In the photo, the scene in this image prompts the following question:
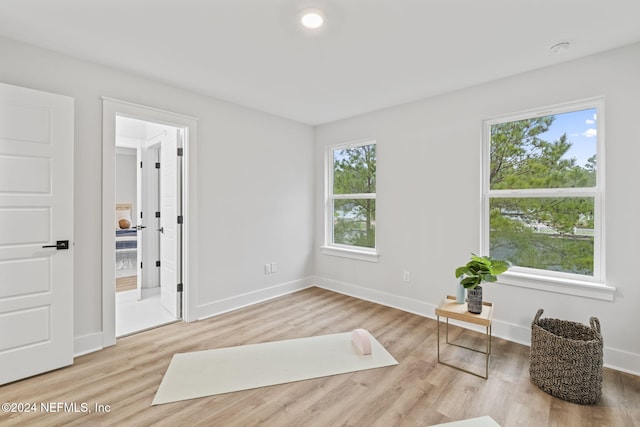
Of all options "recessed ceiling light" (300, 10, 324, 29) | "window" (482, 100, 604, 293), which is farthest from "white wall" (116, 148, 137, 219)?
"window" (482, 100, 604, 293)

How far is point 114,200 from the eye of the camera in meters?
2.75

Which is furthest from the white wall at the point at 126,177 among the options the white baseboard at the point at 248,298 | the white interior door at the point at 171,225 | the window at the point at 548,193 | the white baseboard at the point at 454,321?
the window at the point at 548,193

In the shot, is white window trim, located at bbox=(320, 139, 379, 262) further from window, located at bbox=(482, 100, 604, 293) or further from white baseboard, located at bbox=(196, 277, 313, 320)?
Answer: window, located at bbox=(482, 100, 604, 293)

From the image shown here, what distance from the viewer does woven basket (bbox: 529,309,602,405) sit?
6.43ft

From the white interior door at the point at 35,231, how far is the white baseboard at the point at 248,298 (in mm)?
1258

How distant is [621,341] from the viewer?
2.36 metres

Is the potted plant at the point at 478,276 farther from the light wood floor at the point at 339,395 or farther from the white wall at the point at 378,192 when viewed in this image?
the white wall at the point at 378,192

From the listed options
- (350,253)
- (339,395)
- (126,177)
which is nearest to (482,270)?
(339,395)

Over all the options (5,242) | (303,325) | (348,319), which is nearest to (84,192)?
(5,242)

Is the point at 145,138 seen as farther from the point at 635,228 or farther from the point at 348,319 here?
the point at 635,228

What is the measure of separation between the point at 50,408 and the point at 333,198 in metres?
3.66

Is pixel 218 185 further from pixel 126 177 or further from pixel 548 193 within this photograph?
pixel 126 177

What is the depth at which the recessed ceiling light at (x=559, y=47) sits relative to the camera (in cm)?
228

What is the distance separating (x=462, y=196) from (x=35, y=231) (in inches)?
150
